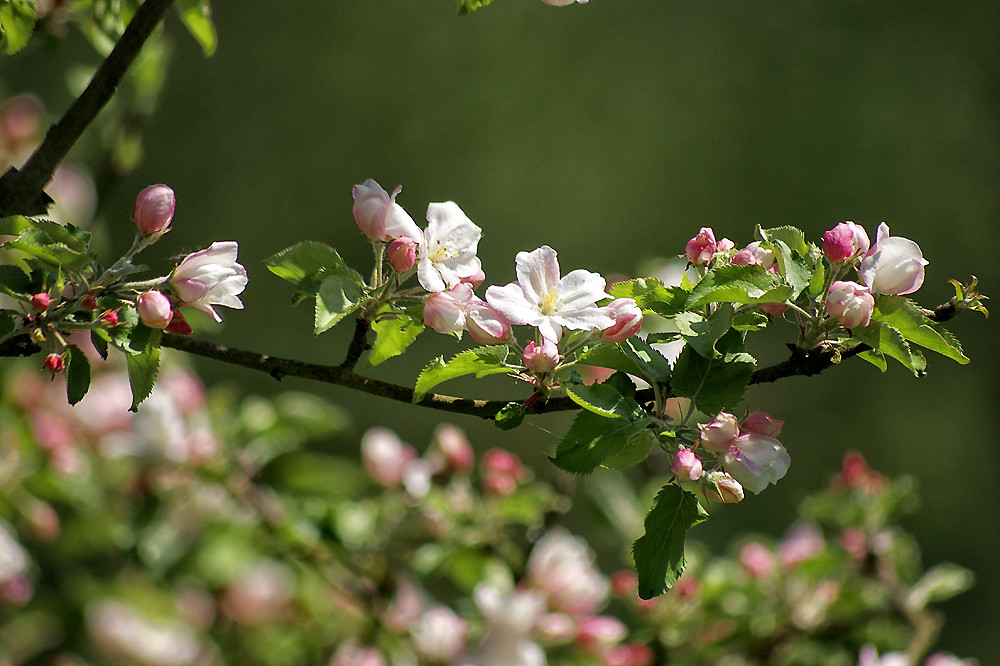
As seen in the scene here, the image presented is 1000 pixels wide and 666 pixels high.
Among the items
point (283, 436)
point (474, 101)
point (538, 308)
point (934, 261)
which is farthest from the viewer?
point (474, 101)

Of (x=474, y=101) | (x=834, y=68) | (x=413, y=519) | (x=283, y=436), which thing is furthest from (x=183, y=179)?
(x=834, y=68)

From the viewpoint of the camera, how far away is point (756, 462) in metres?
0.56

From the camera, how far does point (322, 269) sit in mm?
613

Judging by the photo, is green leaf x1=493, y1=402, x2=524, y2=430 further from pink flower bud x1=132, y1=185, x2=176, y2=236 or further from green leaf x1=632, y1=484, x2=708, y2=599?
pink flower bud x1=132, y1=185, x2=176, y2=236

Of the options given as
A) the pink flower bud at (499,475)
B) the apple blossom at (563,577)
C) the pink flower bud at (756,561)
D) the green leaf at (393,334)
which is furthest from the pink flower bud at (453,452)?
the green leaf at (393,334)

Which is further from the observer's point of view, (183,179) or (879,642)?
(183,179)

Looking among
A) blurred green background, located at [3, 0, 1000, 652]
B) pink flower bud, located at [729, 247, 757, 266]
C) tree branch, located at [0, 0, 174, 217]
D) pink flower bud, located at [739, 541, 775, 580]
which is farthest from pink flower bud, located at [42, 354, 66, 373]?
blurred green background, located at [3, 0, 1000, 652]

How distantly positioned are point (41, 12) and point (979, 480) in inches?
89.1

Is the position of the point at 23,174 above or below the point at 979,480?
above

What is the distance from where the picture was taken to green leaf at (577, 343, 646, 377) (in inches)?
22.3

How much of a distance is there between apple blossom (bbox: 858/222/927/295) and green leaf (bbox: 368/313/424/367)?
0.29m

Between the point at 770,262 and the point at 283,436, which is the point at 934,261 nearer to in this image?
the point at 283,436

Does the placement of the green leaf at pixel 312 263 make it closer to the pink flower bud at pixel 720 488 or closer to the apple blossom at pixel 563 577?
the pink flower bud at pixel 720 488

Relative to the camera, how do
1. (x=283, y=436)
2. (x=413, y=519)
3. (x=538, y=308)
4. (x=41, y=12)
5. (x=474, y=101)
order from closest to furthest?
(x=538, y=308)
(x=41, y=12)
(x=413, y=519)
(x=283, y=436)
(x=474, y=101)
